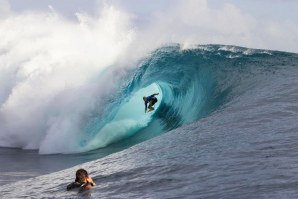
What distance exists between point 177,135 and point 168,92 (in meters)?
9.10

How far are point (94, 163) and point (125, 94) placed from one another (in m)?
8.43

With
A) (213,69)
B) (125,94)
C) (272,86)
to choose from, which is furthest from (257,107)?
(125,94)

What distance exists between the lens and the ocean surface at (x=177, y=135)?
7.23 meters

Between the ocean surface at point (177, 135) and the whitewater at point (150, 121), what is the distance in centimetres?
4

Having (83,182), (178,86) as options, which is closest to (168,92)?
(178,86)

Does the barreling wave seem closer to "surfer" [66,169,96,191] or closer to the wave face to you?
the wave face

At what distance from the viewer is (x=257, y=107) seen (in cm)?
1127

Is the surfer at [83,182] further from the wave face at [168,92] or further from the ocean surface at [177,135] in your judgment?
the wave face at [168,92]

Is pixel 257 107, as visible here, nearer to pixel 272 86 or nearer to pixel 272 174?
pixel 272 86

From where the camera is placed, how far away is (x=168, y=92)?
20.1 meters

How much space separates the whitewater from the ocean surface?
0.12 feet

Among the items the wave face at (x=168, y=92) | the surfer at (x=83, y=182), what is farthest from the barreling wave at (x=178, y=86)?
the surfer at (x=83, y=182)

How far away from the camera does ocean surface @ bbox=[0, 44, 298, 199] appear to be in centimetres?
723

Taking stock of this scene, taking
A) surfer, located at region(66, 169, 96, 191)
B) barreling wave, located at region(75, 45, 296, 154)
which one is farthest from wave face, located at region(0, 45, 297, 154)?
surfer, located at region(66, 169, 96, 191)
